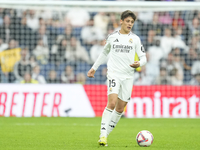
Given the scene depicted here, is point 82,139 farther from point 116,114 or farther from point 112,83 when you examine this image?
point 112,83

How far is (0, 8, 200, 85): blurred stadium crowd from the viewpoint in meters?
14.0

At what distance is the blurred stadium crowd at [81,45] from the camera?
14.0m

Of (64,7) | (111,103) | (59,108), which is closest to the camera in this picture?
(111,103)

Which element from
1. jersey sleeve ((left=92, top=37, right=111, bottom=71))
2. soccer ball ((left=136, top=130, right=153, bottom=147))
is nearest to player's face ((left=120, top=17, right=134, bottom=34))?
jersey sleeve ((left=92, top=37, right=111, bottom=71))

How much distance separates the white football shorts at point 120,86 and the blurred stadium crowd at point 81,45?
7319mm

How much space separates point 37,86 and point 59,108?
38.6 inches

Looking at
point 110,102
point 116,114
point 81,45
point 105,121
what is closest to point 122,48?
point 110,102

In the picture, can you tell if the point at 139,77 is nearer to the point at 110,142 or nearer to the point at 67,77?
the point at 67,77

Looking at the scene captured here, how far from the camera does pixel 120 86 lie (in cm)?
682

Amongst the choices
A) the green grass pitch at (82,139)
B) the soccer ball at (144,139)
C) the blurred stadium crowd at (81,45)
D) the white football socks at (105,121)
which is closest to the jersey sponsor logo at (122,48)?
the white football socks at (105,121)

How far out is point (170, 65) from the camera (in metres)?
14.4

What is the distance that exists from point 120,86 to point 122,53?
542 mm

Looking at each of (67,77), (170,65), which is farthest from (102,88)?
(170,65)

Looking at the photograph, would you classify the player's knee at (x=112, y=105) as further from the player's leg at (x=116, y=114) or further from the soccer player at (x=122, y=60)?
the player's leg at (x=116, y=114)
